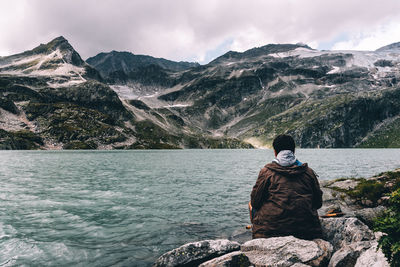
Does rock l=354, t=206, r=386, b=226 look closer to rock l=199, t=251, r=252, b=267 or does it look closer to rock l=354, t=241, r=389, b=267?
rock l=354, t=241, r=389, b=267

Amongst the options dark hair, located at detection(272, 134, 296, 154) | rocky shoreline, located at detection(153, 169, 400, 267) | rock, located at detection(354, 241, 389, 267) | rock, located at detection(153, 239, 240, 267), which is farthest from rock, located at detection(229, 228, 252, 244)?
rock, located at detection(354, 241, 389, 267)

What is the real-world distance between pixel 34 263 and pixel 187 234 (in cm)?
792

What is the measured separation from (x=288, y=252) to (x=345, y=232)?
396 cm

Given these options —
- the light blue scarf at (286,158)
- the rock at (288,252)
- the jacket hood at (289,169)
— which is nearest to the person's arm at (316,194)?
the jacket hood at (289,169)

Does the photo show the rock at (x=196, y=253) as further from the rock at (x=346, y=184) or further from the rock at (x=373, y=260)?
the rock at (x=346, y=184)

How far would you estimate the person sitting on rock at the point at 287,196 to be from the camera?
9.06 meters

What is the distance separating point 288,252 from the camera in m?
8.44

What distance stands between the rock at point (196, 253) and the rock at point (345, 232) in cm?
444

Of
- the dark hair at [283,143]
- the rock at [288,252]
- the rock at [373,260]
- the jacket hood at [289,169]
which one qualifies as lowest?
the rock at [288,252]

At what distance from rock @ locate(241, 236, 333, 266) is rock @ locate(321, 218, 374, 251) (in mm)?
1786

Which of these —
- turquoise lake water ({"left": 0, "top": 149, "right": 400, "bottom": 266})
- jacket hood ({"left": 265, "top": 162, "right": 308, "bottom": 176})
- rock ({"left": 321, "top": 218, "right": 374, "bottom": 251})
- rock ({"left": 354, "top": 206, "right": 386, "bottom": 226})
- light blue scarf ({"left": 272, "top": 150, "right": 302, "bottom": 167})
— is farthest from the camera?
rock ({"left": 354, "top": 206, "right": 386, "bottom": 226})

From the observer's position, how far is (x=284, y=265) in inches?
322

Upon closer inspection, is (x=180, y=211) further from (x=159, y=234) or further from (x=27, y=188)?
(x=27, y=188)

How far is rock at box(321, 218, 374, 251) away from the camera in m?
10.1
